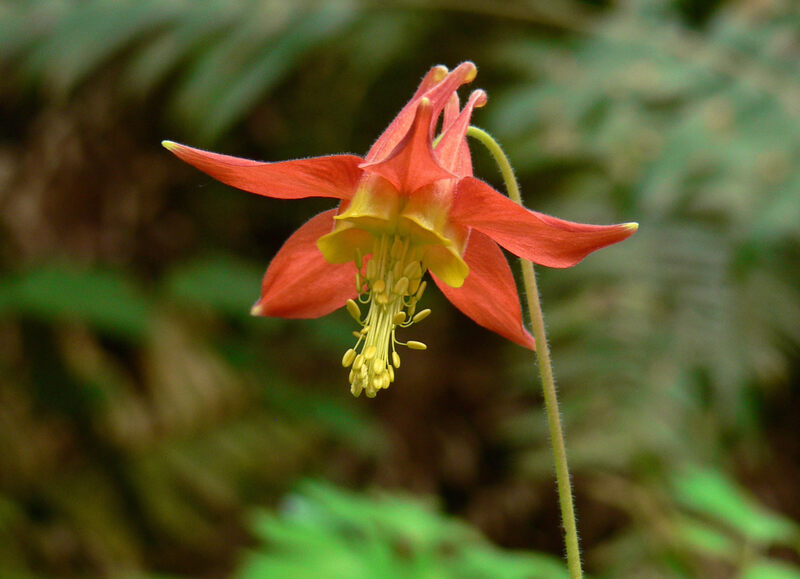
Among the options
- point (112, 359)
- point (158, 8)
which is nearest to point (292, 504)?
point (112, 359)

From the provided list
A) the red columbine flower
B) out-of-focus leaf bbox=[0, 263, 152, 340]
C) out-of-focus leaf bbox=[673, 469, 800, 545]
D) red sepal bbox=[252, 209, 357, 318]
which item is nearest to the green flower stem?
the red columbine flower

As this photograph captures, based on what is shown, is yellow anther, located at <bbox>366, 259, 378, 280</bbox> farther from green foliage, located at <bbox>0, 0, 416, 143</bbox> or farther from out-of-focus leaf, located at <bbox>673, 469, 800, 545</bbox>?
green foliage, located at <bbox>0, 0, 416, 143</bbox>

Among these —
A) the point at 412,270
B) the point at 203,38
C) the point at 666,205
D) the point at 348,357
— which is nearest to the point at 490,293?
the point at 412,270

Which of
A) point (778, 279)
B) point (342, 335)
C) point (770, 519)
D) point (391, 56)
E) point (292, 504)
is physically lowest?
point (292, 504)

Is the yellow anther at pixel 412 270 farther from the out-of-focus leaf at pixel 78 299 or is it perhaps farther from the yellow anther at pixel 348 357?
the out-of-focus leaf at pixel 78 299

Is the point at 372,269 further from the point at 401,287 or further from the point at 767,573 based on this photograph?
the point at 767,573

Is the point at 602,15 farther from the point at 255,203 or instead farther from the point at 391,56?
the point at 255,203
